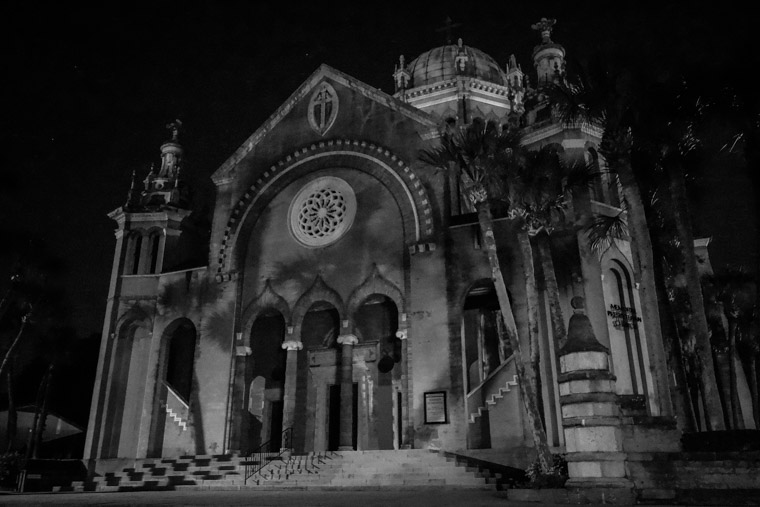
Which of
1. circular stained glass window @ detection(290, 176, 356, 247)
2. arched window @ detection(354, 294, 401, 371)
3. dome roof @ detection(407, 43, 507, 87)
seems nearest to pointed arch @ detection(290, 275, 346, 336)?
circular stained glass window @ detection(290, 176, 356, 247)

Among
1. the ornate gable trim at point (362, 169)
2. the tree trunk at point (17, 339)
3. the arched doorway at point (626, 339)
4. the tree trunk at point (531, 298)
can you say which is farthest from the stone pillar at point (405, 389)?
the tree trunk at point (17, 339)

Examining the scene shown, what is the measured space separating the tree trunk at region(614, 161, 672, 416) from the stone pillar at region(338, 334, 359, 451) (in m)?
10.5

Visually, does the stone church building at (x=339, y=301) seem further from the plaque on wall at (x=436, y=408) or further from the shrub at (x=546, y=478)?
the shrub at (x=546, y=478)

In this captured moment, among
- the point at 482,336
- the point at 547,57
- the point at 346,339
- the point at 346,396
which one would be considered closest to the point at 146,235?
the point at 346,339

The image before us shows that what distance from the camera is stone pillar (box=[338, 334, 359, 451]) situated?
838 inches

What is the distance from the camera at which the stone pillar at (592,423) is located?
10.8 metres

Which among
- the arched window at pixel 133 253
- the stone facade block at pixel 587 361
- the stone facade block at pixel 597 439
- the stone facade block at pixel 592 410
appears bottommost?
the stone facade block at pixel 597 439

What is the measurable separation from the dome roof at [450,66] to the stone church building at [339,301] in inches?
317

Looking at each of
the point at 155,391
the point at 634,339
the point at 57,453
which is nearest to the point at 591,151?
the point at 634,339

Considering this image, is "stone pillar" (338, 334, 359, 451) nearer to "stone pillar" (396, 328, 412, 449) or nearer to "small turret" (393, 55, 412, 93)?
"stone pillar" (396, 328, 412, 449)

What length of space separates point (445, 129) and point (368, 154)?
3419 mm

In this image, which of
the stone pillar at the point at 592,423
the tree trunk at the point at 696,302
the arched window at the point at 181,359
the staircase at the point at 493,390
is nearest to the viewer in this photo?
the stone pillar at the point at 592,423

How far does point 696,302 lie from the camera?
47.6 ft

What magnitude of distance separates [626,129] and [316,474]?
13.1 m
